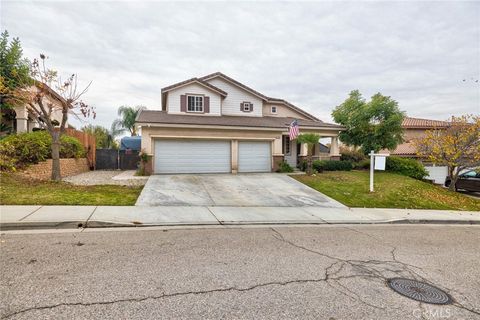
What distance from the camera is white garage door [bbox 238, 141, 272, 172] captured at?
60.1 feet

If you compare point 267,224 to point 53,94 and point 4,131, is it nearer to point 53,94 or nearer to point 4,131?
point 53,94

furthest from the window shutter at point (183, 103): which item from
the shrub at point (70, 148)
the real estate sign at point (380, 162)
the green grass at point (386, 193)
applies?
the real estate sign at point (380, 162)

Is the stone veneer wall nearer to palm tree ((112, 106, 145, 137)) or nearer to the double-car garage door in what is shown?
the double-car garage door

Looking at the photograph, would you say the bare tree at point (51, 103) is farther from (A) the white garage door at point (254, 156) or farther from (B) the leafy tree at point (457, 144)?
(B) the leafy tree at point (457, 144)

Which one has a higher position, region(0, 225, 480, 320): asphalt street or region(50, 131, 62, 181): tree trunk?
region(50, 131, 62, 181): tree trunk

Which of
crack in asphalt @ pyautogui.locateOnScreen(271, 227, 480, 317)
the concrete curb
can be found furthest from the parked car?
crack in asphalt @ pyautogui.locateOnScreen(271, 227, 480, 317)

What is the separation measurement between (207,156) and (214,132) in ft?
5.23

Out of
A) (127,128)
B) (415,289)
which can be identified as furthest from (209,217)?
(127,128)

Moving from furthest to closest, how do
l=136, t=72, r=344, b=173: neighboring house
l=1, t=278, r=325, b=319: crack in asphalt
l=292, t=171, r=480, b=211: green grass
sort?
1. l=136, t=72, r=344, b=173: neighboring house
2. l=292, t=171, r=480, b=211: green grass
3. l=1, t=278, r=325, b=319: crack in asphalt

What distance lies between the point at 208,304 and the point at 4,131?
797 inches

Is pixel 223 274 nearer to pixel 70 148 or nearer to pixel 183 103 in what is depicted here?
pixel 70 148

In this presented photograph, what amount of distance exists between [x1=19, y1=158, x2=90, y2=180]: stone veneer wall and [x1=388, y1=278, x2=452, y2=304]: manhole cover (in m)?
13.9

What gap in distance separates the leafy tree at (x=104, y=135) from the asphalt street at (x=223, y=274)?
30571 mm
